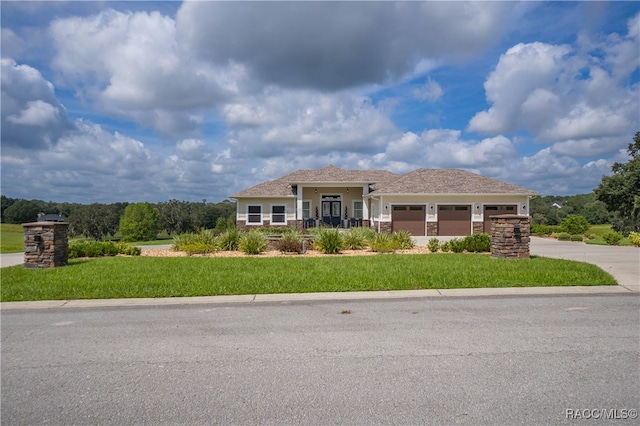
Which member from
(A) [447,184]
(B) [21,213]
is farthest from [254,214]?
(B) [21,213]

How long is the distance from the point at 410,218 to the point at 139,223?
126 ft

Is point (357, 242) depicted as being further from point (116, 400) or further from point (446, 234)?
point (116, 400)

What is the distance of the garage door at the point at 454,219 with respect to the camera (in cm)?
2688

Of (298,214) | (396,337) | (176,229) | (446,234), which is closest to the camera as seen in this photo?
(396,337)

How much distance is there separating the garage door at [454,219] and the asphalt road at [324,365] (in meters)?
19.9

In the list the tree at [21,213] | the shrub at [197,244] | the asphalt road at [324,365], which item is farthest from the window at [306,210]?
the tree at [21,213]

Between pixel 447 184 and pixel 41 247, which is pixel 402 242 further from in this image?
pixel 41 247

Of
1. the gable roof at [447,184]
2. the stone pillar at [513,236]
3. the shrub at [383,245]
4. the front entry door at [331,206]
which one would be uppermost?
the gable roof at [447,184]

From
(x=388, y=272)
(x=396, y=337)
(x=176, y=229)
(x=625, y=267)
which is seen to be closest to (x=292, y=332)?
(x=396, y=337)

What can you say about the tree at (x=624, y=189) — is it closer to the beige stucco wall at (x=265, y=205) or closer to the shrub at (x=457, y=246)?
the shrub at (x=457, y=246)

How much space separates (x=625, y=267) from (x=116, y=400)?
1347 centimetres

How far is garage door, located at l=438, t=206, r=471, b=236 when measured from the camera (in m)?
26.9

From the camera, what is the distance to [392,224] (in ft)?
88.0

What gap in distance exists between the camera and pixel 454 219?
26.9m
